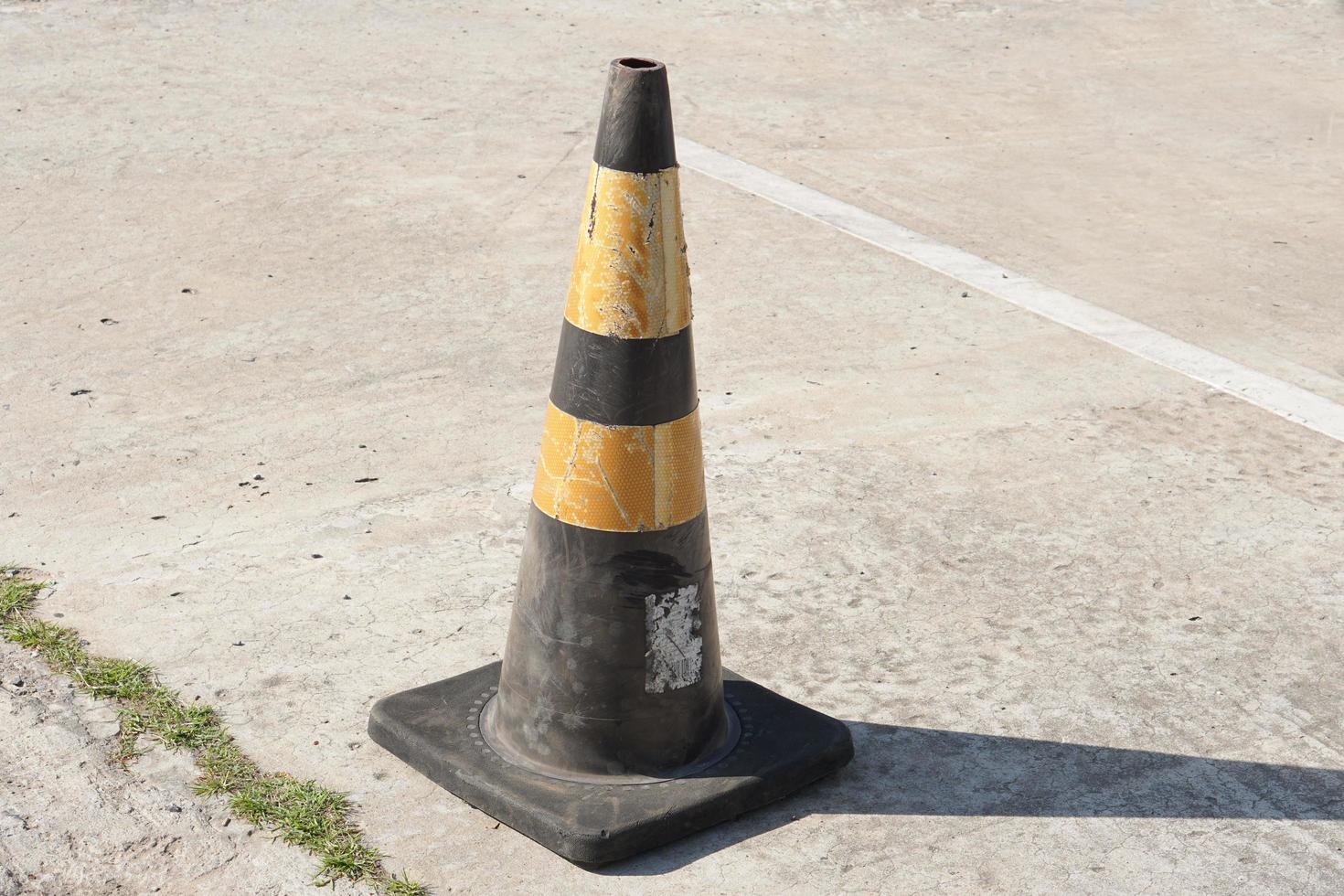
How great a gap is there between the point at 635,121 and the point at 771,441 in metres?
2.26

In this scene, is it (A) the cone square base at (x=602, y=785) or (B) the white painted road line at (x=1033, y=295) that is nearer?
(A) the cone square base at (x=602, y=785)

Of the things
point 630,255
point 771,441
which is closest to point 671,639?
point 630,255

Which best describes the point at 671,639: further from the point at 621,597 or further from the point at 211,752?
the point at 211,752

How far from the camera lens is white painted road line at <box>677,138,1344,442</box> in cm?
575

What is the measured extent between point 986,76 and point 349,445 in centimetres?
685

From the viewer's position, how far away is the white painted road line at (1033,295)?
575 centimetres

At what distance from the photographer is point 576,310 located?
3.22 meters

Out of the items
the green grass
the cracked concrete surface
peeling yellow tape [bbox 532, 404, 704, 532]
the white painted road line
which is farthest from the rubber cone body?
the white painted road line

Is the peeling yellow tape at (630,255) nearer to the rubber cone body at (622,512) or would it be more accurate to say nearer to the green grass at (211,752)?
the rubber cone body at (622,512)

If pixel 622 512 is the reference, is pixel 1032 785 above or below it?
below

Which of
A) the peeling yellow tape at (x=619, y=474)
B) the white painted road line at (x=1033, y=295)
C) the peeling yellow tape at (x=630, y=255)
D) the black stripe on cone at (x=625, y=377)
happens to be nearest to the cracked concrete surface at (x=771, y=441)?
the white painted road line at (x=1033, y=295)

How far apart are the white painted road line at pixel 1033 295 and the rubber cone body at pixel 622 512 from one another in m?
3.18

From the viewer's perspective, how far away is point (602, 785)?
129 inches

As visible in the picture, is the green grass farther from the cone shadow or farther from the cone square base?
the cone shadow
